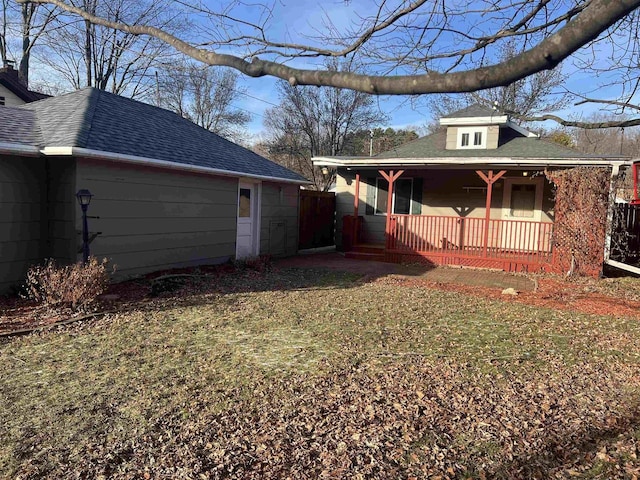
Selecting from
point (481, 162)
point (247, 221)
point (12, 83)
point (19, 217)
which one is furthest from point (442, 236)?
point (12, 83)

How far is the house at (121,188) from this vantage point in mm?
6590

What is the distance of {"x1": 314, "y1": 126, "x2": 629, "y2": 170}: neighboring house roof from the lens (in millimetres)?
10125

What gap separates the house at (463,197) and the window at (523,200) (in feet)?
0.08

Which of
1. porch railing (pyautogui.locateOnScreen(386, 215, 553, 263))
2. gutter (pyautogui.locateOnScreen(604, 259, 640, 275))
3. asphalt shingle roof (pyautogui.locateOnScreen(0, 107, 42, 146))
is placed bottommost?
gutter (pyautogui.locateOnScreen(604, 259, 640, 275))

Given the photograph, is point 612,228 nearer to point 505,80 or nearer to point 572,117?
point 572,117

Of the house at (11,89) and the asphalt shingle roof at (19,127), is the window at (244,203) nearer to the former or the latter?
the asphalt shingle roof at (19,127)

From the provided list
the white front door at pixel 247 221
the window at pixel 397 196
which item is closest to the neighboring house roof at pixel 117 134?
the white front door at pixel 247 221

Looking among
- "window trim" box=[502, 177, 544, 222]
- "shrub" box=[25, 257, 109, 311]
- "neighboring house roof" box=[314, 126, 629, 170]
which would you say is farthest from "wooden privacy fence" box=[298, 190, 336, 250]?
"shrub" box=[25, 257, 109, 311]

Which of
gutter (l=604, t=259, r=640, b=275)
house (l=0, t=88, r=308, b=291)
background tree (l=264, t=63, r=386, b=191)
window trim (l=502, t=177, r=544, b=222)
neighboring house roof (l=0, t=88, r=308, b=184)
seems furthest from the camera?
background tree (l=264, t=63, r=386, b=191)

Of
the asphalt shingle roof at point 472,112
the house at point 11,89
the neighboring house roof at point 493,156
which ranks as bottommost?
the neighboring house roof at point 493,156

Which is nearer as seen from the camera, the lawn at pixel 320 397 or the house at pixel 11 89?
the lawn at pixel 320 397

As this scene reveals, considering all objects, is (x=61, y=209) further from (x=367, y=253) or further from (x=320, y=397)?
(x=367, y=253)

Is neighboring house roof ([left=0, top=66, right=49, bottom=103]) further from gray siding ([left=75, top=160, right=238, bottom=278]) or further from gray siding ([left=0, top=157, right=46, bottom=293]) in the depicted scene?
gray siding ([left=0, top=157, right=46, bottom=293])

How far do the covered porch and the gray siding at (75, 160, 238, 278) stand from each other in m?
4.04
